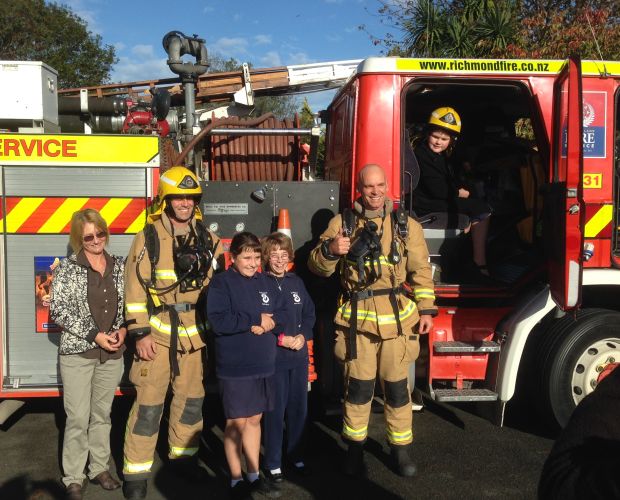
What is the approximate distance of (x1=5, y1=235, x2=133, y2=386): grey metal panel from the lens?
414 centimetres

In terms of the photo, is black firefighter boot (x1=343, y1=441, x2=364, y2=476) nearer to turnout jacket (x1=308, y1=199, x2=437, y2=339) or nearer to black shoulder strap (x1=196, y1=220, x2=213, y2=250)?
turnout jacket (x1=308, y1=199, x2=437, y2=339)

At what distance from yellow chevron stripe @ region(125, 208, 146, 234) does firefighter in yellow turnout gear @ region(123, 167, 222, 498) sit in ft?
1.13

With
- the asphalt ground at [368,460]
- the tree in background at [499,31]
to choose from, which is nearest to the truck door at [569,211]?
the asphalt ground at [368,460]

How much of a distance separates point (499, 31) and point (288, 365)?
8.45m

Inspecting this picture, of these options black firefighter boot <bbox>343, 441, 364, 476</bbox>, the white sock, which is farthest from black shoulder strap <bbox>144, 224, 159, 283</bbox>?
black firefighter boot <bbox>343, 441, 364, 476</bbox>

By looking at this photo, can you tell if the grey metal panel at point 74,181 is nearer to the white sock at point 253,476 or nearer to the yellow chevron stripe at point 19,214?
the yellow chevron stripe at point 19,214

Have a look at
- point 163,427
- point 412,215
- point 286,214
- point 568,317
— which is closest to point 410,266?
point 412,215

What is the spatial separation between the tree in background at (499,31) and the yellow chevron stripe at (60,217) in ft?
26.0

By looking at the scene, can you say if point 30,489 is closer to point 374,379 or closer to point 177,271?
point 177,271

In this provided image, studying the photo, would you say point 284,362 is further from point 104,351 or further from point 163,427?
point 163,427

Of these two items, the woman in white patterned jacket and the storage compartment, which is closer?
the woman in white patterned jacket

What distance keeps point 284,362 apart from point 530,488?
5.43 feet

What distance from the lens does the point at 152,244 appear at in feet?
12.3

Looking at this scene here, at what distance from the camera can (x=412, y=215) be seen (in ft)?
14.4
